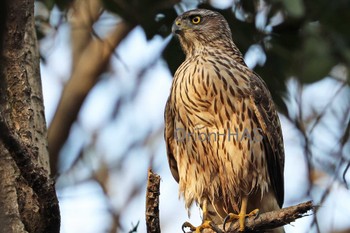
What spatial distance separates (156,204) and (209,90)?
1.57 m

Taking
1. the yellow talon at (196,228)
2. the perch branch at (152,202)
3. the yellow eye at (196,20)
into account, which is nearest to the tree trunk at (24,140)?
the perch branch at (152,202)

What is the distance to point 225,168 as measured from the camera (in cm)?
417

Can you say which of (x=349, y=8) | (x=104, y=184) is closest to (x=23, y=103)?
(x=349, y=8)

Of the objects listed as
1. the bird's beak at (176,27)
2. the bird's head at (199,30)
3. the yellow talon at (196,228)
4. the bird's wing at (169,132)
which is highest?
the bird's beak at (176,27)

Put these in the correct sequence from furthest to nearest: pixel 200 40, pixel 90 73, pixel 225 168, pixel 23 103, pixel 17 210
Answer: pixel 90 73
pixel 200 40
pixel 225 168
pixel 23 103
pixel 17 210

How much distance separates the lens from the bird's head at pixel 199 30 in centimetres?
483

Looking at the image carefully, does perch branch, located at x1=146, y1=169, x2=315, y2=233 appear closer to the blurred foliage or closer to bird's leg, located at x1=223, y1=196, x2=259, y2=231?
bird's leg, located at x1=223, y1=196, x2=259, y2=231

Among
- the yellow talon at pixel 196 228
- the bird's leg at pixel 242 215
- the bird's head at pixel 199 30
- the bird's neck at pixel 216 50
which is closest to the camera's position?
the bird's leg at pixel 242 215

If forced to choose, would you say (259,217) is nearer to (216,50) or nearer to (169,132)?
(169,132)

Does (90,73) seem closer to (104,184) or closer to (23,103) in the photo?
(104,184)

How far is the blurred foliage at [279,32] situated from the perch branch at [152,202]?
1985 millimetres

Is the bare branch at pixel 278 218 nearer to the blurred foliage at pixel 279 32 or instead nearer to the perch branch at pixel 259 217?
the perch branch at pixel 259 217

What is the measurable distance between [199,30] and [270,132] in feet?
3.61

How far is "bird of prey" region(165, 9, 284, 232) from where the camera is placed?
4.14 m
